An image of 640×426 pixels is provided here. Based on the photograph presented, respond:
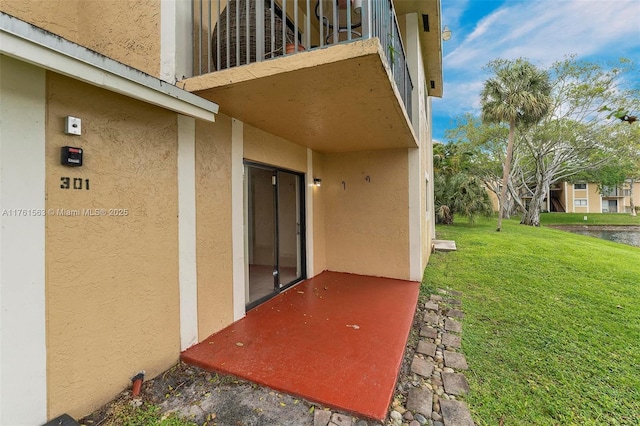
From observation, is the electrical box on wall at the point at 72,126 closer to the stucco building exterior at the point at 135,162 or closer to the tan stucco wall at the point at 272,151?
the stucco building exterior at the point at 135,162

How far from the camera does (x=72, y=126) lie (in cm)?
241

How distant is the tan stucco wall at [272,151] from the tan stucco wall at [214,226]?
547 millimetres

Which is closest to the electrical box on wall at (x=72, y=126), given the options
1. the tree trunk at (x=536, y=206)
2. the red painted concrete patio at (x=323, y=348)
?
the red painted concrete patio at (x=323, y=348)

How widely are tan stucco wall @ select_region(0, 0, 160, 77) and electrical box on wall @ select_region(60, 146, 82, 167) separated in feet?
4.66

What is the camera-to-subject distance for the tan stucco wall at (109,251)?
2352 millimetres

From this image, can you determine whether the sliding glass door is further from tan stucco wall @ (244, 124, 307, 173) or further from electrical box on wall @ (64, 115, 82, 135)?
electrical box on wall @ (64, 115, 82, 135)

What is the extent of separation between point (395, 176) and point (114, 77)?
5.87 metres

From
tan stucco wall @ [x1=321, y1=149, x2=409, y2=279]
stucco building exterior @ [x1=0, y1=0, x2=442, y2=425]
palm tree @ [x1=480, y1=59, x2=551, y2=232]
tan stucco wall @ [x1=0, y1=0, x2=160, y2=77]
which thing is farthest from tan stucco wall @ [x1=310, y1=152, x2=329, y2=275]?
palm tree @ [x1=480, y1=59, x2=551, y2=232]

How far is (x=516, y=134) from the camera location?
2212cm

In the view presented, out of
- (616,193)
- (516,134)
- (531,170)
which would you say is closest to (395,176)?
(516,134)

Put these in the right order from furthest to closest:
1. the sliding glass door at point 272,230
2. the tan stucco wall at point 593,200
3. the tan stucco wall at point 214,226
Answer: the tan stucco wall at point 593,200, the sliding glass door at point 272,230, the tan stucco wall at point 214,226

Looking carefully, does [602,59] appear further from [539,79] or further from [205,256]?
[205,256]

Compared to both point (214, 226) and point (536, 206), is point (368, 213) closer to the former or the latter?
point (214, 226)

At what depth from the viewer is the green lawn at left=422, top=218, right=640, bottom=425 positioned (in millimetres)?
2805
